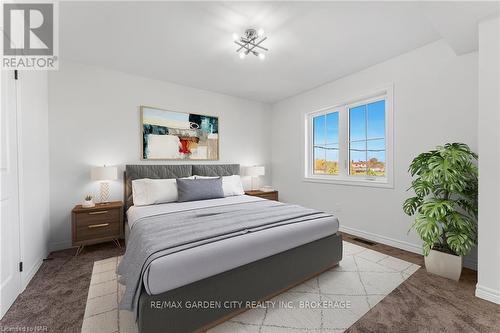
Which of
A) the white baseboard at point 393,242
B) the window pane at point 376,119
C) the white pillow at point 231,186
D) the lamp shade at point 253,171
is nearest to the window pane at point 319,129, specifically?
the window pane at point 376,119

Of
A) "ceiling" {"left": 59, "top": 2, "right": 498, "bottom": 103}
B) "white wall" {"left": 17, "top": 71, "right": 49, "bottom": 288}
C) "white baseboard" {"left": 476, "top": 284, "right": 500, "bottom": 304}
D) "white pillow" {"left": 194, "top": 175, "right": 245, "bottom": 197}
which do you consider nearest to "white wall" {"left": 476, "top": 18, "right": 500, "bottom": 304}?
"white baseboard" {"left": 476, "top": 284, "right": 500, "bottom": 304}

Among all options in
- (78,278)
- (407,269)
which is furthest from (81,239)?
(407,269)

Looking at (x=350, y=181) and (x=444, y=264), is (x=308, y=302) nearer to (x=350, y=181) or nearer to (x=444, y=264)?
(x=444, y=264)

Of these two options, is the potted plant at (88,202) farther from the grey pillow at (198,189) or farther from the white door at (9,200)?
the grey pillow at (198,189)

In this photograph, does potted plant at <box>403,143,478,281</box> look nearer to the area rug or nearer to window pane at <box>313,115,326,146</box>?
the area rug

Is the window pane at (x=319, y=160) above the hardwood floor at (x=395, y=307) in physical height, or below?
above

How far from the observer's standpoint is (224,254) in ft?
5.10

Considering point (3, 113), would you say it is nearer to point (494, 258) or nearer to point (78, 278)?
point (78, 278)

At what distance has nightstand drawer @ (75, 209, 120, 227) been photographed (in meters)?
2.70

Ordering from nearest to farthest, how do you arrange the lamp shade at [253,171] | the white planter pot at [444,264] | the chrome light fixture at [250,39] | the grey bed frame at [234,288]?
the grey bed frame at [234,288], the white planter pot at [444,264], the chrome light fixture at [250,39], the lamp shade at [253,171]

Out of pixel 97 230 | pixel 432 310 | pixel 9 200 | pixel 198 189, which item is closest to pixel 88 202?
pixel 97 230

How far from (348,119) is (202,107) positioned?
9.00 feet

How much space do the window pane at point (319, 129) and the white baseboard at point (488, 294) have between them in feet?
9.35

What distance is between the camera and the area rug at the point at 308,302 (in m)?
1.54
